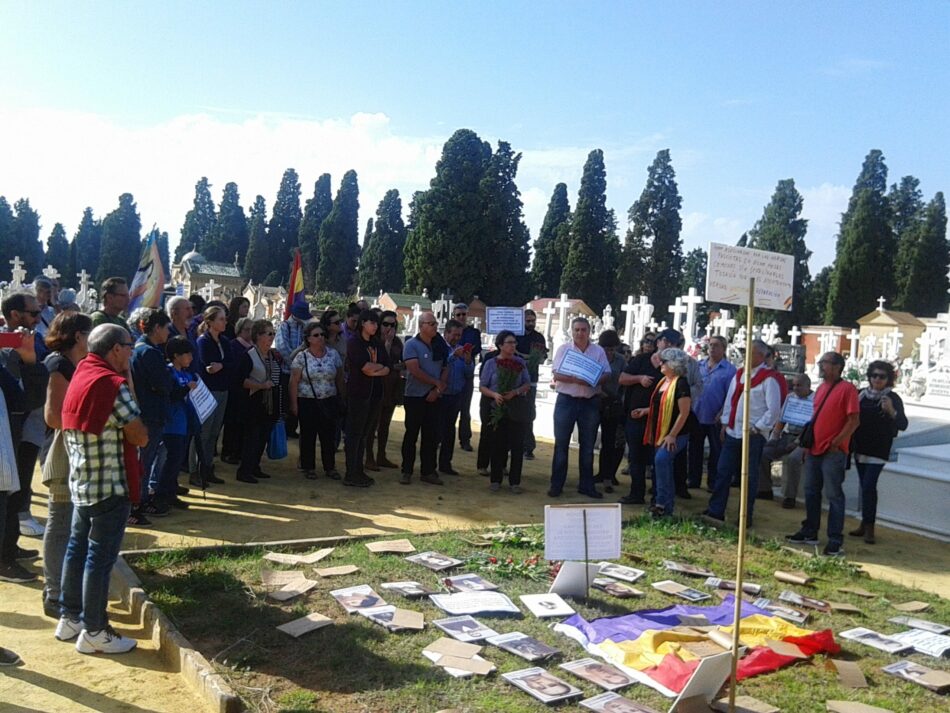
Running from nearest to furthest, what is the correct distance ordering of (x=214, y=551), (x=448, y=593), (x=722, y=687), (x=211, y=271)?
(x=722, y=687) → (x=448, y=593) → (x=214, y=551) → (x=211, y=271)

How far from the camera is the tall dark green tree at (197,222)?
8250 centimetres

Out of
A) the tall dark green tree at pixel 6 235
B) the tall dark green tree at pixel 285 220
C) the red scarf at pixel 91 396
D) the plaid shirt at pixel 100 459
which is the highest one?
the tall dark green tree at pixel 285 220

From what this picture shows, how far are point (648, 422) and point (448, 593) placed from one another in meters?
3.73

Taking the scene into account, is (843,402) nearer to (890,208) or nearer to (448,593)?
(448,593)

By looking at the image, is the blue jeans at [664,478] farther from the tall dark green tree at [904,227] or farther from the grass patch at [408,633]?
the tall dark green tree at [904,227]

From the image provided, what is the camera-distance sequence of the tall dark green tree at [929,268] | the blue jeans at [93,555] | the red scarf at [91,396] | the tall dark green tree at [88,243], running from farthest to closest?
the tall dark green tree at [88,243]
the tall dark green tree at [929,268]
the blue jeans at [93,555]
the red scarf at [91,396]

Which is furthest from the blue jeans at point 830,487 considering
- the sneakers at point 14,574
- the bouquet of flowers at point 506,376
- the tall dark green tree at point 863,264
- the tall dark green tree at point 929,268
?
the tall dark green tree at point 929,268

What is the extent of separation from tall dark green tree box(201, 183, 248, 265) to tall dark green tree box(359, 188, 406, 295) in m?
16.4

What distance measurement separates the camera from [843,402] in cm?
751

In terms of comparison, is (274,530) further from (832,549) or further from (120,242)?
(120,242)

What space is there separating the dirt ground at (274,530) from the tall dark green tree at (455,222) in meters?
40.7

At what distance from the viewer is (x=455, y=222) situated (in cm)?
5100

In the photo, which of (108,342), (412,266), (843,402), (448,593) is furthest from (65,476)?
(412,266)

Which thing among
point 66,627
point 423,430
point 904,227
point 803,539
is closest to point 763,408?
point 803,539
